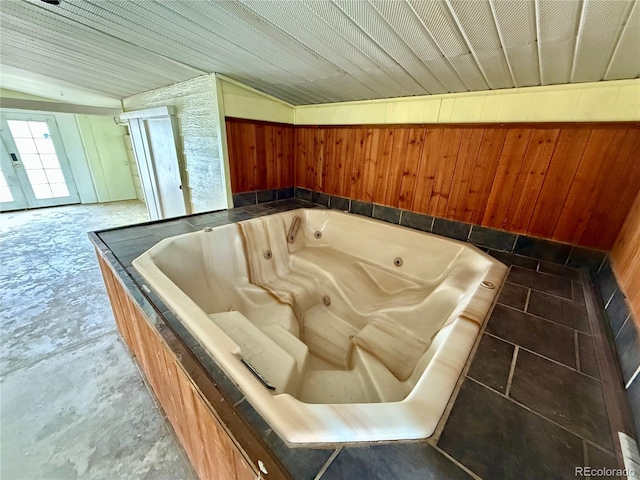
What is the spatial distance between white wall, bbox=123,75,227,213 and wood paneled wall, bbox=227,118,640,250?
5.6 inches

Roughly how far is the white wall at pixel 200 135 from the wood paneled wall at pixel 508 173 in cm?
107

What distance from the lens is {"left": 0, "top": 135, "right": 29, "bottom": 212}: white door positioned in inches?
154

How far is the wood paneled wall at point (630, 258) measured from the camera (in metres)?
0.85

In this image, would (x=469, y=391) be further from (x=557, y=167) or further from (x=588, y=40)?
(x=557, y=167)

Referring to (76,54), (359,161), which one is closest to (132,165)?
(76,54)

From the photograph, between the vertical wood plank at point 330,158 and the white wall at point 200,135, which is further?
the vertical wood plank at point 330,158

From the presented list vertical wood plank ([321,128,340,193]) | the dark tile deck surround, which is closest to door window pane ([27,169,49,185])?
the dark tile deck surround

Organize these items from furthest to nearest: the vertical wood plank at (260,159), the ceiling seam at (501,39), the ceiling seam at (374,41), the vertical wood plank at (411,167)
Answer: the vertical wood plank at (260,159) → the vertical wood plank at (411,167) → the ceiling seam at (374,41) → the ceiling seam at (501,39)

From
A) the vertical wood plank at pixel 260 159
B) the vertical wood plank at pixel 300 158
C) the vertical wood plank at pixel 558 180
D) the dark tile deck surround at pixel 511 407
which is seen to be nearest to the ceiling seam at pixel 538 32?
the vertical wood plank at pixel 558 180

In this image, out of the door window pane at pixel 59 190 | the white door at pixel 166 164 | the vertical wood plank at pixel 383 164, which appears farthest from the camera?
the door window pane at pixel 59 190

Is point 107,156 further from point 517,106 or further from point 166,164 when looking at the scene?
point 517,106

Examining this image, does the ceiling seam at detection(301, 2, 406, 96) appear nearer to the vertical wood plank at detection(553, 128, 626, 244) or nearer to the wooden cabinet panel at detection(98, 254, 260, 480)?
the vertical wood plank at detection(553, 128, 626, 244)

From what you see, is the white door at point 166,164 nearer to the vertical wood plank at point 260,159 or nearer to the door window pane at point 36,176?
the vertical wood plank at point 260,159

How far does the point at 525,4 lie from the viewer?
0.68 meters
